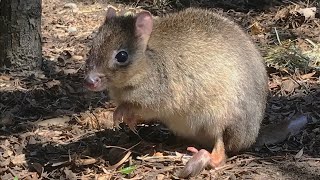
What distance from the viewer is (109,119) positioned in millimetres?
5863

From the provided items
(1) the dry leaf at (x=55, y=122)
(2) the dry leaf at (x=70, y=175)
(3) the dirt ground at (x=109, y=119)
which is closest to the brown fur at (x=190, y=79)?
(3) the dirt ground at (x=109, y=119)

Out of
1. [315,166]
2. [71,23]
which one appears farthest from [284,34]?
[315,166]

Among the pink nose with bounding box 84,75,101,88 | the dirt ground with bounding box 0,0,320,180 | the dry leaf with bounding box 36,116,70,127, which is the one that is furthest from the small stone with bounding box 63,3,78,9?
the pink nose with bounding box 84,75,101,88

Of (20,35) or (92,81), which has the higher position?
(92,81)

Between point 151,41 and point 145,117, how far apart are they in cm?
57

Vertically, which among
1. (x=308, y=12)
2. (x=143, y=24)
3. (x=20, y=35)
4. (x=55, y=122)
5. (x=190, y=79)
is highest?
(x=143, y=24)

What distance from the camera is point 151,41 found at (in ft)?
16.0

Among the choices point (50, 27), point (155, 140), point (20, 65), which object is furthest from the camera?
point (50, 27)

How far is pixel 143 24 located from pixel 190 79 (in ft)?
1.76

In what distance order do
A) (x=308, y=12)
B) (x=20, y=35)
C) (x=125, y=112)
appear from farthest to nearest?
(x=308, y=12)
(x=20, y=35)
(x=125, y=112)

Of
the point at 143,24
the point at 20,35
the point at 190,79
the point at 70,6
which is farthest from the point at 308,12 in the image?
the point at 143,24

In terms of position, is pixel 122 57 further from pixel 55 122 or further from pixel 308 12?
pixel 308 12

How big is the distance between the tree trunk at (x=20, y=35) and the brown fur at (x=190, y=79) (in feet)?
7.07

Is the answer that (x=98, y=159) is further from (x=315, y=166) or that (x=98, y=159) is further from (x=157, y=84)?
(x=315, y=166)
